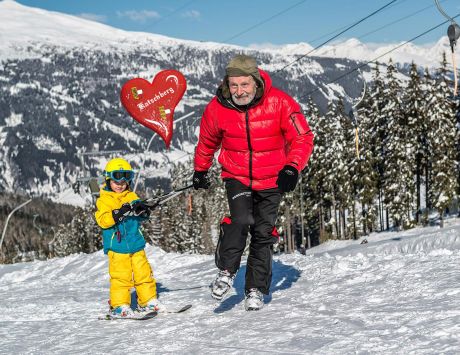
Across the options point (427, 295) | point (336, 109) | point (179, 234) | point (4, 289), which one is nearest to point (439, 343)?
point (427, 295)

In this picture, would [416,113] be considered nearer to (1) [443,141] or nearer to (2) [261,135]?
(1) [443,141]

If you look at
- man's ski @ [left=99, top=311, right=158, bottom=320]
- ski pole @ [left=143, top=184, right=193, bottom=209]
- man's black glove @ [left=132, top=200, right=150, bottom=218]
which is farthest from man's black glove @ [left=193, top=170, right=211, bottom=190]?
man's ski @ [left=99, top=311, right=158, bottom=320]

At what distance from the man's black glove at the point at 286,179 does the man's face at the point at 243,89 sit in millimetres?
740

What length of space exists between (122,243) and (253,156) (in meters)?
1.94

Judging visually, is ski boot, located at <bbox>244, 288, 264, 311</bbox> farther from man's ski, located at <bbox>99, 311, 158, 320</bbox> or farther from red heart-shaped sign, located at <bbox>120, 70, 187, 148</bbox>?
red heart-shaped sign, located at <bbox>120, 70, 187, 148</bbox>

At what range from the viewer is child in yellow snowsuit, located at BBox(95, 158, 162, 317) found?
572 centimetres

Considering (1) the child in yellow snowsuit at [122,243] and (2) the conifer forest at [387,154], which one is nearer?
(1) the child in yellow snowsuit at [122,243]

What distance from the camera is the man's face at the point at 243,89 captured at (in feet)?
15.5

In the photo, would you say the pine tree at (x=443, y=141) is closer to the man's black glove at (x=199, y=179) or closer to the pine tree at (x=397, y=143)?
the pine tree at (x=397, y=143)

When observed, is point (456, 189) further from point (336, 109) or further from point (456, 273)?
point (456, 273)

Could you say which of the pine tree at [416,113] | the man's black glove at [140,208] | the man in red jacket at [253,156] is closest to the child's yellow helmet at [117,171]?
the man's black glove at [140,208]

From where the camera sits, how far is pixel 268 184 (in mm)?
4938

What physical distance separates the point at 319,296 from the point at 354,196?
40.5 meters

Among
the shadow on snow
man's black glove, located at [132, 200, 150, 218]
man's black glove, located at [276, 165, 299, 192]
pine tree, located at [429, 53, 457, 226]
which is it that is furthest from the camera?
pine tree, located at [429, 53, 457, 226]
